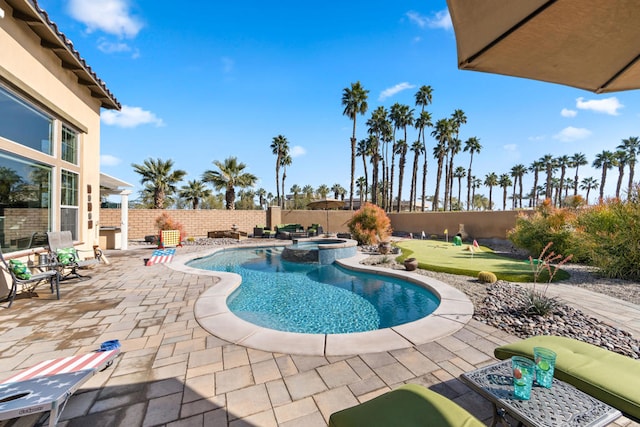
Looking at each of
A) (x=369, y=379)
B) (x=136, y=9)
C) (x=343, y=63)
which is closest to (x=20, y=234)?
(x=136, y=9)

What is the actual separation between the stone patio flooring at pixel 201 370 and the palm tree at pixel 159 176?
16.7 m

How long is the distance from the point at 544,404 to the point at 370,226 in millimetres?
12668

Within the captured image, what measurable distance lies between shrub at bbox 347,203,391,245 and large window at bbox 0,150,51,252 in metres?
12.1

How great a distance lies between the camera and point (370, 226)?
14.1 m

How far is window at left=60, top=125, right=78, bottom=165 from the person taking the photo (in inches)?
276

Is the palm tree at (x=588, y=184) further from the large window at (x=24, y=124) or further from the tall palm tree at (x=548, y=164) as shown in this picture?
the large window at (x=24, y=124)

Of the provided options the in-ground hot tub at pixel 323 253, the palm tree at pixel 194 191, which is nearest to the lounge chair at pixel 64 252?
the in-ground hot tub at pixel 323 253

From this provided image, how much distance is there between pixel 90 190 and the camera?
8391 mm

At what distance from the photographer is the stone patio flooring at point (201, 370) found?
80.7 inches

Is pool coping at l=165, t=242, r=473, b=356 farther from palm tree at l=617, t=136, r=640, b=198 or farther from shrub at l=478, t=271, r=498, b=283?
palm tree at l=617, t=136, r=640, b=198

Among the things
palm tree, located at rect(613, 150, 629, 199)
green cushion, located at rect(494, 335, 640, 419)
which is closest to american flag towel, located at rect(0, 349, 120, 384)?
green cushion, located at rect(494, 335, 640, 419)

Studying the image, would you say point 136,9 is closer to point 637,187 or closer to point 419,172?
point 637,187

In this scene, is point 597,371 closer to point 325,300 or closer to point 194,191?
point 325,300

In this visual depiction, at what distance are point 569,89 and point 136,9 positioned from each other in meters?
10.3
